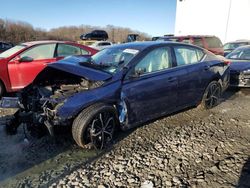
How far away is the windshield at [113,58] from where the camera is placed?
3.96 metres

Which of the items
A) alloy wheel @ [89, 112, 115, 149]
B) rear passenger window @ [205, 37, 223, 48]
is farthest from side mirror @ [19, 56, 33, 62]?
rear passenger window @ [205, 37, 223, 48]

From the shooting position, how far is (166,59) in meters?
4.41

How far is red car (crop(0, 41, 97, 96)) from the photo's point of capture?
6125mm

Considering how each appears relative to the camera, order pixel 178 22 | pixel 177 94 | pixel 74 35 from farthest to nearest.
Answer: pixel 74 35 → pixel 178 22 → pixel 177 94

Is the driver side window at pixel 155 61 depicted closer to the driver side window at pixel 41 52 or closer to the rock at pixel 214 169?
the rock at pixel 214 169

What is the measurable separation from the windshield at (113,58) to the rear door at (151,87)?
0.22 metres

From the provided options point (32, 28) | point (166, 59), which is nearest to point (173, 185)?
point (166, 59)

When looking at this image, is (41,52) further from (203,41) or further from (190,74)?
(203,41)

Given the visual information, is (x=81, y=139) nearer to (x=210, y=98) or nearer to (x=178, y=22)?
(x=210, y=98)

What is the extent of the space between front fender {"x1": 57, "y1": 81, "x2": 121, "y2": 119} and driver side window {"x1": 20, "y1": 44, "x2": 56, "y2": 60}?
Result: 362 cm

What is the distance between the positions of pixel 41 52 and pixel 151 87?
383 centimetres

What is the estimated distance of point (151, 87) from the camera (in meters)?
4.04

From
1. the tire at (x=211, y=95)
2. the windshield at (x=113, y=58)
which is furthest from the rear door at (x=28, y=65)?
the tire at (x=211, y=95)

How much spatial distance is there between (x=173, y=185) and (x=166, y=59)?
2.28 metres
